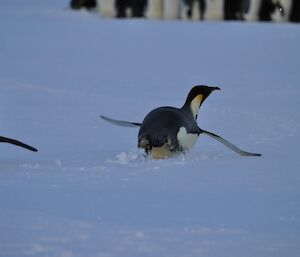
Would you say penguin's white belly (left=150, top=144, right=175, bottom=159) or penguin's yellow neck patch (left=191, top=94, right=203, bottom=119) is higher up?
penguin's yellow neck patch (left=191, top=94, right=203, bottom=119)

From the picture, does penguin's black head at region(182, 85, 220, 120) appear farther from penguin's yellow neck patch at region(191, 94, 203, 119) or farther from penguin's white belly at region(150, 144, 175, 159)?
penguin's white belly at region(150, 144, 175, 159)

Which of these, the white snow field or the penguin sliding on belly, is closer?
the white snow field

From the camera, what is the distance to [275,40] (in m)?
12.5

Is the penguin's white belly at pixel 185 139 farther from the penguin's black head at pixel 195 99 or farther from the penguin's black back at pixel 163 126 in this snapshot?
the penguin's black head at pixel 195 99

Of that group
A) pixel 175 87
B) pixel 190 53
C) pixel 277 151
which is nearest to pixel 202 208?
pixel 277 151

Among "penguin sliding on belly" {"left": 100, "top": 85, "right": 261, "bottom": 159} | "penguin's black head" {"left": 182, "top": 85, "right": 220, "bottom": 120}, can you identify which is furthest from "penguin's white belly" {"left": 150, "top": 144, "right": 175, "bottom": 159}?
"penguin's black head" {"left": 182, "top": 85, "right": 220, "bottom": 120}

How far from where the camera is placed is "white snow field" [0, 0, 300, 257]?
125 inches

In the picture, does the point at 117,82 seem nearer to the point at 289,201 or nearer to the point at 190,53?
the point at 190,53

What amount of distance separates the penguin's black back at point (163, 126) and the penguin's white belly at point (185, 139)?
0.02 metres

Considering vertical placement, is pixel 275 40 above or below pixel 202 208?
below

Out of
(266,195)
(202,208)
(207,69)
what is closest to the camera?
(202,208)

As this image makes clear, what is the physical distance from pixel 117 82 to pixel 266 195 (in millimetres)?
4825

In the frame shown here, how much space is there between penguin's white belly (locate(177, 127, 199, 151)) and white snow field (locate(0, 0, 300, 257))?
2.4 inches

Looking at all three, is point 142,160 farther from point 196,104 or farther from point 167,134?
point 196,104
